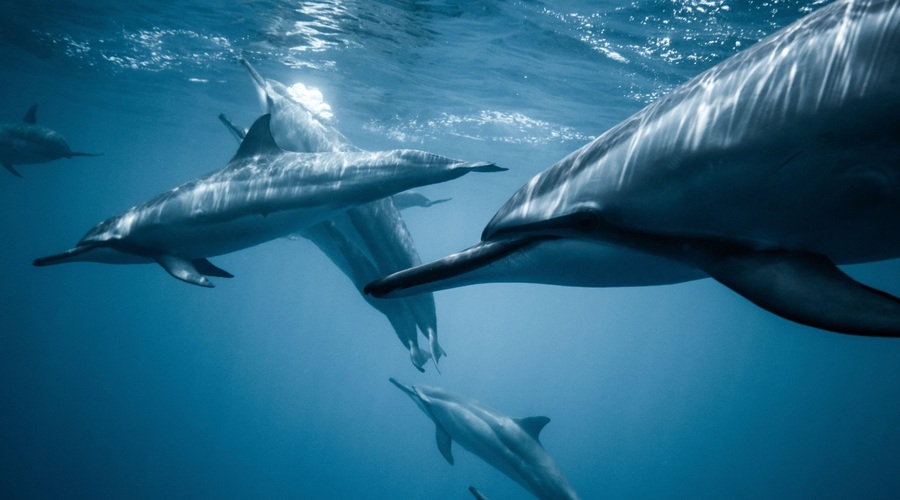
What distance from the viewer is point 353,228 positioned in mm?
6957

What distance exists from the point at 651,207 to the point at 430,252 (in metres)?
87.1

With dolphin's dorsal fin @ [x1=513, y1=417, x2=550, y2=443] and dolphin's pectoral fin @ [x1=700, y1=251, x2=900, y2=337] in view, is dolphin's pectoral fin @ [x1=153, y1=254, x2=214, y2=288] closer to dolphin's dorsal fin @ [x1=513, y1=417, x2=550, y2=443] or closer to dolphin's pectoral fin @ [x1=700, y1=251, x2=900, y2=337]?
dolphin's pectoral fin @ [x1=700, y1=251, x2=900, y2=337]

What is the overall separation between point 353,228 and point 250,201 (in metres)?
1.91

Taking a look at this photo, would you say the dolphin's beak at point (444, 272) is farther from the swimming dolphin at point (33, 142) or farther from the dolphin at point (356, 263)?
the swimming dolphin at point (33, 142)

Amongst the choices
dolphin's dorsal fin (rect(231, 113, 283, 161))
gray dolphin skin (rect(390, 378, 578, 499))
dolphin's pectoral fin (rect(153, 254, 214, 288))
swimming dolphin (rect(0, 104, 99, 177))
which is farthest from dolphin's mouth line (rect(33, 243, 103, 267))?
swimming dolphin (rect(0, 104, 99, 177))

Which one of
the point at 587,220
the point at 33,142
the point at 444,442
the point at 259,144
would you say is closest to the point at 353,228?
the point at 259,144

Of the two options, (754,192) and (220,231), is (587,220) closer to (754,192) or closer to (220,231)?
(754,192)

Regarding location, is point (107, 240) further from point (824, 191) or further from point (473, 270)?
point (824, 191)

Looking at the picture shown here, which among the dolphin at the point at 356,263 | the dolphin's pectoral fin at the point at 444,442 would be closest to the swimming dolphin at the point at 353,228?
the dolphin at the point at 356,263

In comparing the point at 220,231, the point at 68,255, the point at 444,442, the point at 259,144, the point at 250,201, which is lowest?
the point at 444,442

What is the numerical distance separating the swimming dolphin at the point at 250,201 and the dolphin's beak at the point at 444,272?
8.66ft

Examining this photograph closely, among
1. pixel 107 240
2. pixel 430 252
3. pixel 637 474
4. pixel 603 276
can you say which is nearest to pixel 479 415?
pixel 107 240

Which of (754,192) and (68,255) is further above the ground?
(754,192)

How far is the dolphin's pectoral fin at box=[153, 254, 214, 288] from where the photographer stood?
5.29 m
